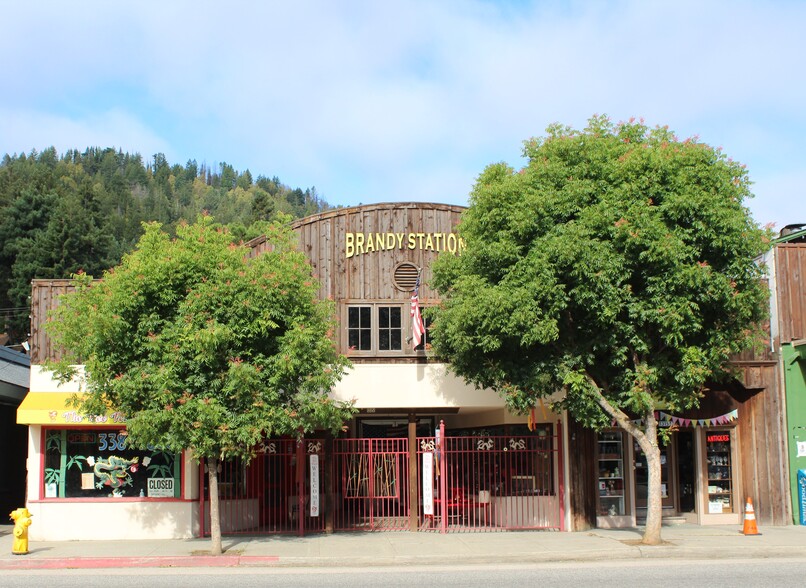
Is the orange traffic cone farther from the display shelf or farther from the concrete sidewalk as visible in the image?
the display shelf

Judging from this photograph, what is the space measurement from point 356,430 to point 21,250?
4564cm

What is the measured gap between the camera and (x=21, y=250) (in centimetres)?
5984

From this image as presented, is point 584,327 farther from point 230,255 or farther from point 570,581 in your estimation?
point 230,255

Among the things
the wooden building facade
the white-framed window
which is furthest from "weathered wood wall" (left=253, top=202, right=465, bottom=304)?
the white-framed window

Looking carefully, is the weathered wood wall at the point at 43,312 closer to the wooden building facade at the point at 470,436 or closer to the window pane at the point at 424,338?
the wooden building facade at the point at 470,436

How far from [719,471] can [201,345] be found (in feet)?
40.7

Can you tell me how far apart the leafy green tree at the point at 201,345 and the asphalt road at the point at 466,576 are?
7.60ft

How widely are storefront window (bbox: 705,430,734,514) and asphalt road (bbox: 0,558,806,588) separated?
16.3ft

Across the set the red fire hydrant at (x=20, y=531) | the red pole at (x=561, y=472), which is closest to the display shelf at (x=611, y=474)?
the red pole at (x=561, y=472)

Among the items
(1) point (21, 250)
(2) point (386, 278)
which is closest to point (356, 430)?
(2) point (386, 278)

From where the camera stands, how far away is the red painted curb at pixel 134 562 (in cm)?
1441

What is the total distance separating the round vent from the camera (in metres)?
19.5

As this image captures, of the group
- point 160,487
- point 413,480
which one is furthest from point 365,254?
point 160,487

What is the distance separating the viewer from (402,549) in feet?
51.4
